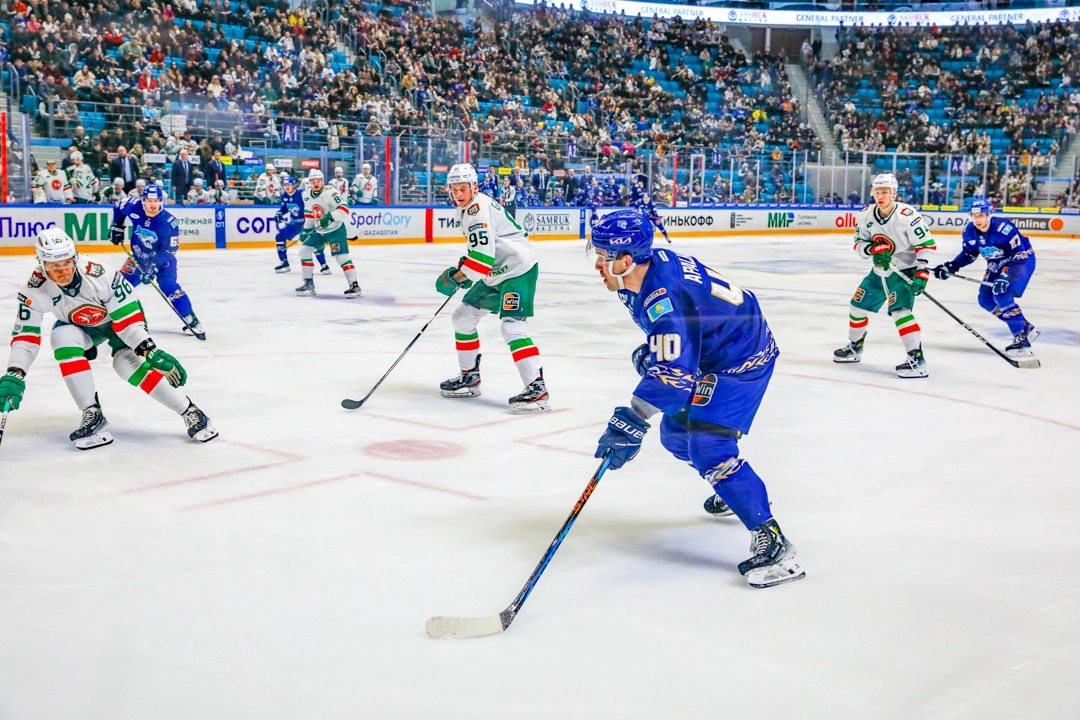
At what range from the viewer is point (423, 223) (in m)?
21.1

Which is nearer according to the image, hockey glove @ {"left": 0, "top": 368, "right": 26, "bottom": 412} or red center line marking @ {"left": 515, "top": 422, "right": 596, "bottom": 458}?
hockey glove @ {"left": 0, "top": 368, "right": 26, "bottom": 412}

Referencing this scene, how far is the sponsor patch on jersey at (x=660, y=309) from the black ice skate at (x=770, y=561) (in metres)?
0.86

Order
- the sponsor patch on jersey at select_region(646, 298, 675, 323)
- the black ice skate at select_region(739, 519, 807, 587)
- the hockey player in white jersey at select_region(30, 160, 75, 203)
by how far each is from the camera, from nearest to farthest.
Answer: the sponsor patch on jersey at select_region(646, 298, 675, 323) < the black ice skate at select_region(739, 519, 807, 587) < the hockey player in white jersey at select_region(30, 160, 75, 203)

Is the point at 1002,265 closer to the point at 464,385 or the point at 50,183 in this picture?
the point at 464,385

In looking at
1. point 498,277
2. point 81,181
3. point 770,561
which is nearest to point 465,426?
point 498,277

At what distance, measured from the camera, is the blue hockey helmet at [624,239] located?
3.31 meters

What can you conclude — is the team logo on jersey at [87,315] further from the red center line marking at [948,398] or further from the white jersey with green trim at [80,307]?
the red center line marking at [948,398]

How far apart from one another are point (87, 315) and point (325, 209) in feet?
23.6

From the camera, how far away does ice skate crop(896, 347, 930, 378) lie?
7688 millimetres

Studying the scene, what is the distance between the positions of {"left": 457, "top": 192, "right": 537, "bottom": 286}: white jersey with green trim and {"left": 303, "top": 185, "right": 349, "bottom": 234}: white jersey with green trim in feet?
20.1

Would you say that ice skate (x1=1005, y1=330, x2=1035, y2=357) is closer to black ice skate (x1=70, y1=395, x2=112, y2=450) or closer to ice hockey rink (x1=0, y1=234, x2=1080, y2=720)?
ice hockey rink (x1=0, y1=234, x2=1080, y2=720)

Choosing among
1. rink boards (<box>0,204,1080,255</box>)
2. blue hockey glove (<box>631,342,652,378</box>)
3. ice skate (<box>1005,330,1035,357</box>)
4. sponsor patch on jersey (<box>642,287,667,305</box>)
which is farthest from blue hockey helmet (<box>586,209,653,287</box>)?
rink boards (<box>0,204,1080,255</box>)

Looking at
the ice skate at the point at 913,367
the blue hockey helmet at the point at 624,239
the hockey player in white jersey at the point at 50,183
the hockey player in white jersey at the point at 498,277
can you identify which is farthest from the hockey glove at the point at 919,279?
the hockey player in white jersey at the point at 50,183

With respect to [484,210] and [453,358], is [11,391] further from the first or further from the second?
[453,358]
